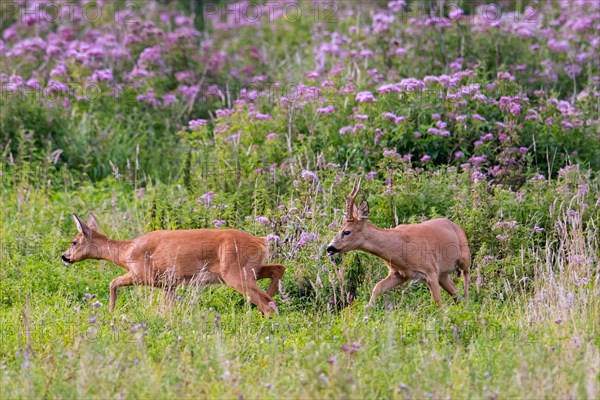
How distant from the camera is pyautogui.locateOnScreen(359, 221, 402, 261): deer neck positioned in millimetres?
9539

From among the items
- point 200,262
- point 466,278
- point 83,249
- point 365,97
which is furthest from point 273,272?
point 365,97

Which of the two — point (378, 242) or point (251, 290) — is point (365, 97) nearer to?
point (378, 242)

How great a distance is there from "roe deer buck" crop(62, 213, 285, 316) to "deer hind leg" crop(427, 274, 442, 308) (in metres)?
1.35

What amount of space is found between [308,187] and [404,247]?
1.94 meters

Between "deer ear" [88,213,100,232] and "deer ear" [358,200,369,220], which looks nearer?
"deer ear" [358,200,369,220]

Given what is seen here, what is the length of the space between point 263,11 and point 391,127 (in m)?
9.61

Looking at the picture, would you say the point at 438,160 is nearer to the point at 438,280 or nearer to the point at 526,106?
the point at 526,106

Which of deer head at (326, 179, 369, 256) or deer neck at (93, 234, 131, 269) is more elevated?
deer head at (326, 179, 369, 256)

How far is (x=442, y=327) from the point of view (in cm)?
845

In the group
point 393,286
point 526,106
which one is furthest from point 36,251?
point 526,106

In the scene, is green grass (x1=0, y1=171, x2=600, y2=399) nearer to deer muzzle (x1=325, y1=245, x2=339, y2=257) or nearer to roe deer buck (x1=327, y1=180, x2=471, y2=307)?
roe deer buck (x1=327, y1=180, x2=471, y2=307)

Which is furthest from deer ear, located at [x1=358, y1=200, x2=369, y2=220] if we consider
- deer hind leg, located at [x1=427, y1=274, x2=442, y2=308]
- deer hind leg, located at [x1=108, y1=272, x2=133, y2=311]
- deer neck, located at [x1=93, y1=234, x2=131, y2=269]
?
deer neck, located at [x1=93, y1=234, x2=131, y2=269]

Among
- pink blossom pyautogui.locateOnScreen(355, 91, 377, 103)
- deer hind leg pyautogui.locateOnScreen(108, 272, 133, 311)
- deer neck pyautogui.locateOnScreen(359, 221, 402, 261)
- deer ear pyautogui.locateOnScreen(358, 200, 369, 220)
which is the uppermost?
pink blossom pyautogui.locateOnScreen(355, 91, 377, 103)

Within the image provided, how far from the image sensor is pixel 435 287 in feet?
31.3
